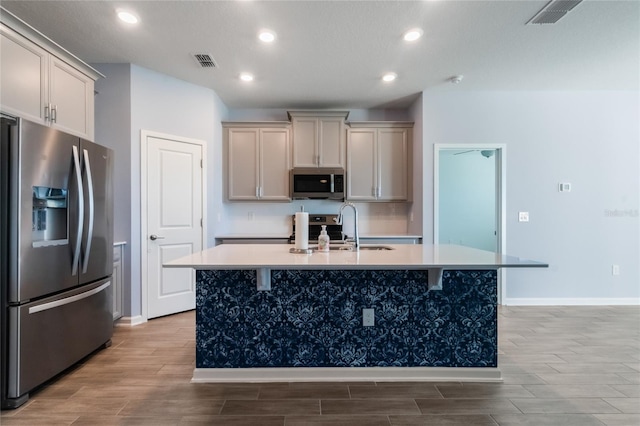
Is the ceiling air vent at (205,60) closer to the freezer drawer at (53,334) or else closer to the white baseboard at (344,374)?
the freezer drawer at (53,334)

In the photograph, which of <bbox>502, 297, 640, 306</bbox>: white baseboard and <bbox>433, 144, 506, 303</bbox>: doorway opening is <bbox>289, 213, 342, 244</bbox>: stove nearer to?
<bbox>502, 297, 640, 306</bbox>: white baseboard

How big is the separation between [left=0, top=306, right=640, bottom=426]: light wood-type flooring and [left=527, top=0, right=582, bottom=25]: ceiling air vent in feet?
8.66

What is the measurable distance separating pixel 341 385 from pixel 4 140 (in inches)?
98.1

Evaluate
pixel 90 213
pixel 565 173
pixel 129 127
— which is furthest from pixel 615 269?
pixel 129 127

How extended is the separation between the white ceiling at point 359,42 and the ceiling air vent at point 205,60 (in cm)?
6

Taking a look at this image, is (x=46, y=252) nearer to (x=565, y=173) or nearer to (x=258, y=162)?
(x=258, y=162)

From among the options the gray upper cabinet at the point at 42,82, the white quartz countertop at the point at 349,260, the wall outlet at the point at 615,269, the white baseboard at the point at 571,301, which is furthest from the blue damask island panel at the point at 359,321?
the wall outlet at the point at 615,269

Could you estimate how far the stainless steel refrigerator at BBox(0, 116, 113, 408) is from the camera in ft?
6.19

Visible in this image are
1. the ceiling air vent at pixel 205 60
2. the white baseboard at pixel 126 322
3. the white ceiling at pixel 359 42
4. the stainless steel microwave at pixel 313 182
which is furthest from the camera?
the stainless steel microwave at pixel 313 182

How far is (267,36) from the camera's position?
111 inches

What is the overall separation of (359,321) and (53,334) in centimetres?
199

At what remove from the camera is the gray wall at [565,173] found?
13.6 feet

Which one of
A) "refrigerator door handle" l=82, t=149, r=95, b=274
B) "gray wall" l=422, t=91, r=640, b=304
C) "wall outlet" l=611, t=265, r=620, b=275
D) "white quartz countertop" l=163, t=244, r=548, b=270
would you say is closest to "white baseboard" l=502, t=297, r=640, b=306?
"gray wall" l=422, t=91, r=640, b=304

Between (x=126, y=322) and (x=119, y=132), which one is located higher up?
(x=119, y=132)
